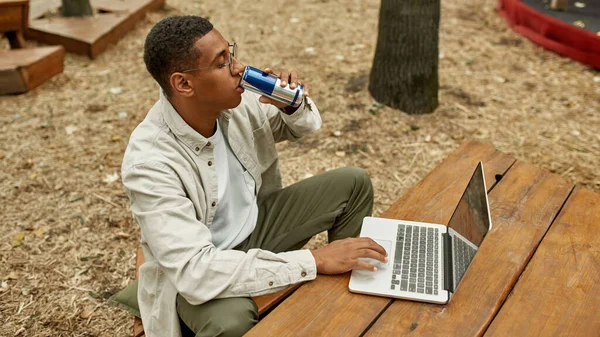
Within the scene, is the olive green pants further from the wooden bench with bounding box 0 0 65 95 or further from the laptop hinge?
the wooden bench with bounding box 0 0 65 95

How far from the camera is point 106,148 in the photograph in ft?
14.4

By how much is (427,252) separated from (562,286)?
47 centimetres

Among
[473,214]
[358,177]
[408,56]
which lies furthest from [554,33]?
[473,214]

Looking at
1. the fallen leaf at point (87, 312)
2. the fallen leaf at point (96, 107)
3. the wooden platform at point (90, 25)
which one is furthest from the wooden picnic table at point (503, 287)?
the wooden platform at point (90, 25)

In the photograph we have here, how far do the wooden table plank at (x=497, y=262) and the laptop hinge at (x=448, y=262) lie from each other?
1.6 inches

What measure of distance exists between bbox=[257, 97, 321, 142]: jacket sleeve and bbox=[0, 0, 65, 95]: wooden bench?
3.52 m

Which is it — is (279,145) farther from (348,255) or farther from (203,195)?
(348,255)

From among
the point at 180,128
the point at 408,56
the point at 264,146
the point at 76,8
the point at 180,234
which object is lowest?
the point at 76,8

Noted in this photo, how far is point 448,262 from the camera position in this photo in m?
2.02

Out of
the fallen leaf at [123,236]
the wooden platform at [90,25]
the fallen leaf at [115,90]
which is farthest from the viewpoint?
the wooden platform at [90,25]

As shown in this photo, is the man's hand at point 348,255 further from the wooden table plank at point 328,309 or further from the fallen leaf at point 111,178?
the fallen leaf at point 111,178

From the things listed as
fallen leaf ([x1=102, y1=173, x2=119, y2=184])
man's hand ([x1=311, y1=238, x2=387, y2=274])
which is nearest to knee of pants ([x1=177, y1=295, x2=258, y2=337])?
man's hand ([x1=311, y1=238, x2=387, y2=274])

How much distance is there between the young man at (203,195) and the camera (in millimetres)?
1878

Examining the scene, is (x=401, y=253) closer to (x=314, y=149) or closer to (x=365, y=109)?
(x=314, y=149)
